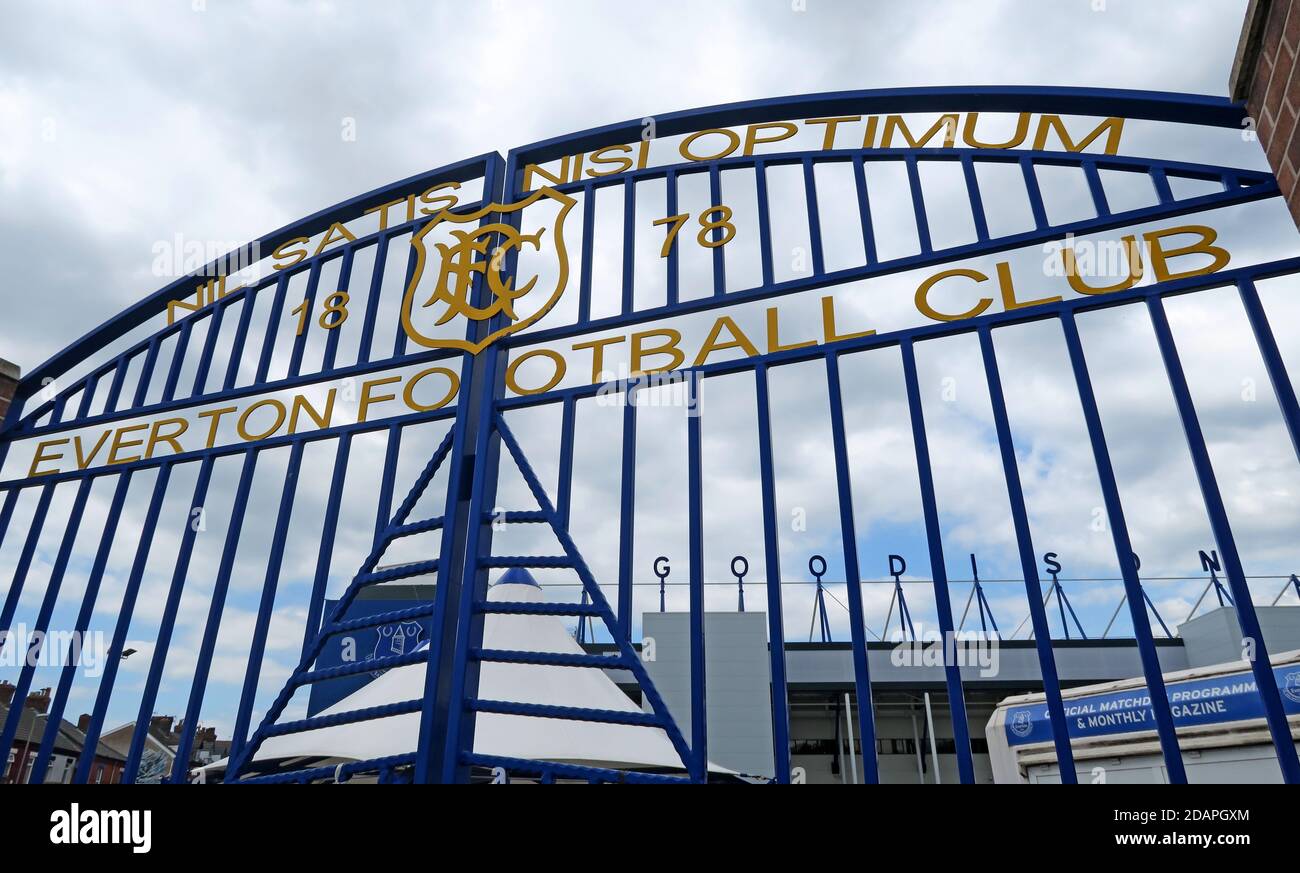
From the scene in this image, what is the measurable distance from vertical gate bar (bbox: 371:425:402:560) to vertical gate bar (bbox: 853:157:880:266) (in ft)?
6.40

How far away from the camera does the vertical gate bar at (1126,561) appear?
1.98 meters

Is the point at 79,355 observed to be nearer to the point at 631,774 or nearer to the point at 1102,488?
the point at 631,774

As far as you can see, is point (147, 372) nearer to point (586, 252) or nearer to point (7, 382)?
point (7, 382)

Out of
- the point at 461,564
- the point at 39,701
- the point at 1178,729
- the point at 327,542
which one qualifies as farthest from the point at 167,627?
the point at 39,701

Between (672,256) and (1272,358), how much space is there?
198cm

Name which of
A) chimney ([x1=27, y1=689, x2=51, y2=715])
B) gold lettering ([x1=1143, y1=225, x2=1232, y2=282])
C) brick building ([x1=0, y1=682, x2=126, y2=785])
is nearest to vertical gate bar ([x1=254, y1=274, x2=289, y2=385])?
gold lettering ([x1=1143, y1=225, x2=1232, y2=282])

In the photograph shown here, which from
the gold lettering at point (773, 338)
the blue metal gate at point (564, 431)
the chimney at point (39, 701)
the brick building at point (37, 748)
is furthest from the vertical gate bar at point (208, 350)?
the chimney at point (39, 701)

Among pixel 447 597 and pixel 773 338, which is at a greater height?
pixel 773 338

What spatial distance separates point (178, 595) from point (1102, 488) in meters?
3.42

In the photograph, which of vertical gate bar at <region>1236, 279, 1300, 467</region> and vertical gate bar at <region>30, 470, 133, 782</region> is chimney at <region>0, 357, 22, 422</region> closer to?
vertical gate bar at <region>30, 470, 133, 782</region>

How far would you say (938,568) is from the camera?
2.31 m

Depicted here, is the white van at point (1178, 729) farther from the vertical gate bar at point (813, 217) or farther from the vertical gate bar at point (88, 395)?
the vertical gate bar at point (88, 395)

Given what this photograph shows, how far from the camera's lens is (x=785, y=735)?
2.12 meters

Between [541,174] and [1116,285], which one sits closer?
[1116,285]
